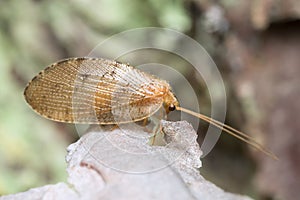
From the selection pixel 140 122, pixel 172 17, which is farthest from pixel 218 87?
pixel 140 122

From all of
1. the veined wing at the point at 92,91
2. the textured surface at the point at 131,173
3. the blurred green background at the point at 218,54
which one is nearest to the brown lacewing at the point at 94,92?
the veined wing at the point at 92,91

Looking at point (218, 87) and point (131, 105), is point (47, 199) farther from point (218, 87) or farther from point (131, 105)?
point (218, 87)

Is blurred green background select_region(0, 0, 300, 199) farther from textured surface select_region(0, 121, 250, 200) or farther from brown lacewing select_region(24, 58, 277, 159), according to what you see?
textured surface select_region(0, 121, 250, 200)

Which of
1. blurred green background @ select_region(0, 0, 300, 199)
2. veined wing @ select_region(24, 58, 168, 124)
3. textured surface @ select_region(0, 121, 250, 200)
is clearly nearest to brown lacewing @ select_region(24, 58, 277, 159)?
veined wing @ select_region(24, 58, 168, 124)

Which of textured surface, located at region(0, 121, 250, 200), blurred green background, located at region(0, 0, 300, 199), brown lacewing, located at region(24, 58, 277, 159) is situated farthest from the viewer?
blurred green background, located at region(0, 0, 300, 199)

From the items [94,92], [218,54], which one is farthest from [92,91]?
[218,54]
